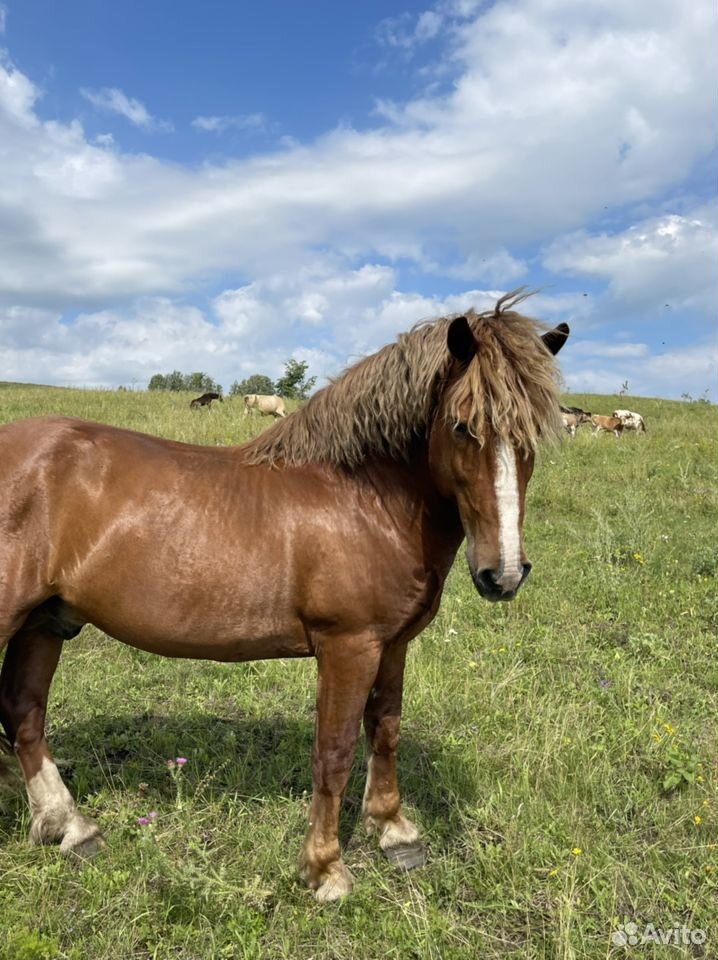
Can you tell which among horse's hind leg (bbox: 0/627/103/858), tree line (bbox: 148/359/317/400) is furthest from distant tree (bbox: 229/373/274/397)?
horse's hind leg (bbox: 0/627/103/858)

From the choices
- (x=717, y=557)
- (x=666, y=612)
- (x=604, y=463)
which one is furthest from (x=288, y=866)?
(x=604, y=463)

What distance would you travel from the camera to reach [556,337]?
2719 mm

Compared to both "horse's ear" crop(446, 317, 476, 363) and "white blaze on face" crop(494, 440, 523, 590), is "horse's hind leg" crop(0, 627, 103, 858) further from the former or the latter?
"horse's ear" crop(446, 317, 476, 363)

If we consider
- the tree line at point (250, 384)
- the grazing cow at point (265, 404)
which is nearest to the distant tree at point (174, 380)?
the tree line at point (250, 384)

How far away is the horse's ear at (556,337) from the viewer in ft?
8.83

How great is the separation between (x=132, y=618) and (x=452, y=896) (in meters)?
1.87

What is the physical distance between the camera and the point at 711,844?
2.90 metres

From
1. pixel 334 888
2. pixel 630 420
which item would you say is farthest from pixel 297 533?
pixel 630 420

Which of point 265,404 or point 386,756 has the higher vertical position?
point 265,404

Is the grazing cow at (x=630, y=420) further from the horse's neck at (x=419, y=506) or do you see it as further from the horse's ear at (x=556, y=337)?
the horse's neck at (x=419, y=506)

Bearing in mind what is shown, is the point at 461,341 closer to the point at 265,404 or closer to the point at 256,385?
the point at 265,404

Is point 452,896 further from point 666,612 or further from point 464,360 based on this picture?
point 666,612

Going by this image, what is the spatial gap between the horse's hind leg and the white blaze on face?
2339mm

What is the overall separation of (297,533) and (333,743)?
0.92 metres
